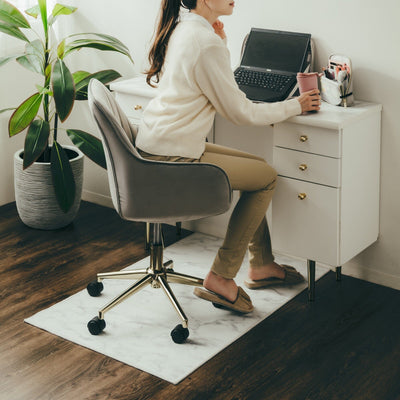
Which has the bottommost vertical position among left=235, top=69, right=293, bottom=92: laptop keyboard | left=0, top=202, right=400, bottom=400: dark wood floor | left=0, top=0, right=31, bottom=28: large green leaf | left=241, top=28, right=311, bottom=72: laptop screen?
left=0, top=202, right=400, bottom=400: dark wood floor

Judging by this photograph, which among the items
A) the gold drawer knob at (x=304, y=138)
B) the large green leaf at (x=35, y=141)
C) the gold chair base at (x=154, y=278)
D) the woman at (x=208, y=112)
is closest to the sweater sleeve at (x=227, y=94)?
the woman at (x=208, y=112)

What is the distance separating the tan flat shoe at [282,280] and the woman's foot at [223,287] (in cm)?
24

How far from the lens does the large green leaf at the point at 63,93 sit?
125 inches

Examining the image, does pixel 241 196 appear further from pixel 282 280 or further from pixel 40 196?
pixel 40 196

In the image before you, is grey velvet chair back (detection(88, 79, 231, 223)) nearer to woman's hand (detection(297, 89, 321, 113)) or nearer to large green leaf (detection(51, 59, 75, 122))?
woman's hand (detection(297, 89, 321, 113))

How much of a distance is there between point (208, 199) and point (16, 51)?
1.82 meters

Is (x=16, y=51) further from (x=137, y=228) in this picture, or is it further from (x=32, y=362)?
(x=32, y=362)

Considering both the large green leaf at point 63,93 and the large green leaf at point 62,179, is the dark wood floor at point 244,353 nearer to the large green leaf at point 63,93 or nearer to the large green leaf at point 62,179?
the large green leaf at point 62,179

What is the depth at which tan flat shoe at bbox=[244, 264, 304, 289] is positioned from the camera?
3014 millimetres

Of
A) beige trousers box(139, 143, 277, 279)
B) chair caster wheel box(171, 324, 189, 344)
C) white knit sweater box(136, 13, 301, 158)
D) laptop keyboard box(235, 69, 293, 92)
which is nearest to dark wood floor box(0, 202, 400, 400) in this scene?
chair caster wheel box(171, 324, 189, 344)

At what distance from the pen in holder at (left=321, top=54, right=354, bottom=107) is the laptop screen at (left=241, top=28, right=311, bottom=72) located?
5.1 inches

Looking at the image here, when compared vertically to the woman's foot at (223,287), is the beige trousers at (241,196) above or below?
above

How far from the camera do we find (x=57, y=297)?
2945mm

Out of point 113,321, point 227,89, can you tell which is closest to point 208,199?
point 227,89
